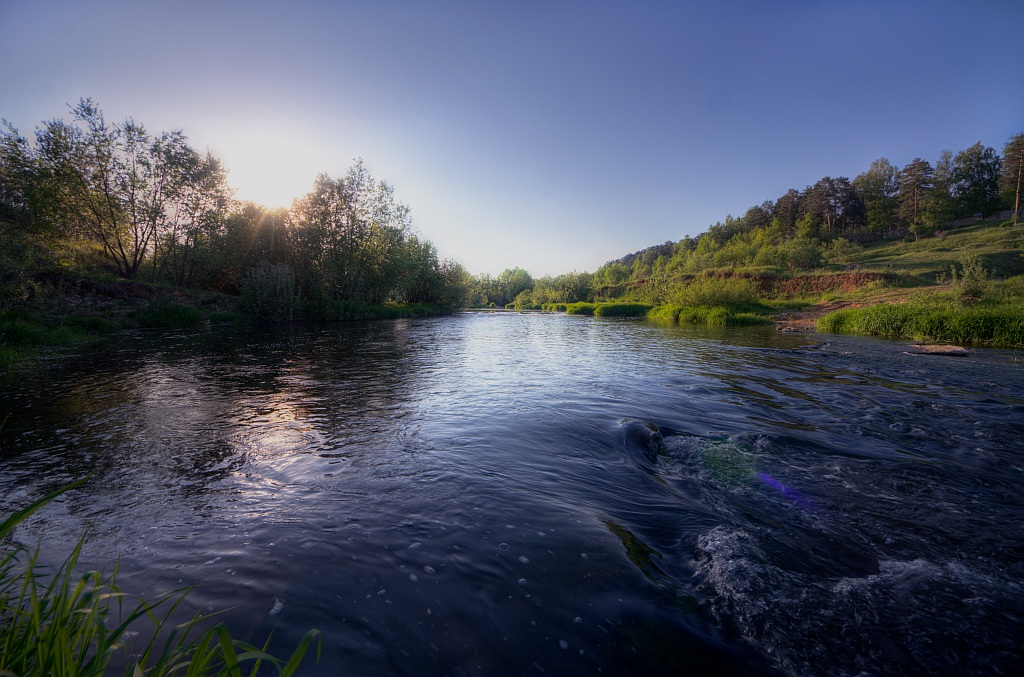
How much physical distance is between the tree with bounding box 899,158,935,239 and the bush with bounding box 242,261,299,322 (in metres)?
103

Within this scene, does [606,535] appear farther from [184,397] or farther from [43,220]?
[43,220]

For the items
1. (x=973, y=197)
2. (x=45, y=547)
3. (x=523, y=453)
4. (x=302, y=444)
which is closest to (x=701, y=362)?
(x=523, y=453)

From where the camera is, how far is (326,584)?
128 inches

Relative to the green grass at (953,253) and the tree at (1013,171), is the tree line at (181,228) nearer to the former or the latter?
the green grass at (953,253)

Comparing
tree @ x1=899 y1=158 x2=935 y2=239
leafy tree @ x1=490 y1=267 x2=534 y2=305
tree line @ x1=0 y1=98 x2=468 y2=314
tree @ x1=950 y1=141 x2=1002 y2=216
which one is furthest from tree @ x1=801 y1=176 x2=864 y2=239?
tree line @ x1=0 y1=98 x2=468 y2=314

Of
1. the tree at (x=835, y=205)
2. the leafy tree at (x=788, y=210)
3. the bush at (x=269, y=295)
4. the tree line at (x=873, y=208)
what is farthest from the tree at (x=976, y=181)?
the bush at (x=269, y=295)

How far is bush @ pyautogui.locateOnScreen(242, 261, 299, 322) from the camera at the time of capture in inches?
1182

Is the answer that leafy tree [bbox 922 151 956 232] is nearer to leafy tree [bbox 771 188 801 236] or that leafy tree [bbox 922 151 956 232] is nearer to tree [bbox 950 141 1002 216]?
tree [bbox 950 141 1002 216]

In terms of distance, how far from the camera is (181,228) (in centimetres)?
3484

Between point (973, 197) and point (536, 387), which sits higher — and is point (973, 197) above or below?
above

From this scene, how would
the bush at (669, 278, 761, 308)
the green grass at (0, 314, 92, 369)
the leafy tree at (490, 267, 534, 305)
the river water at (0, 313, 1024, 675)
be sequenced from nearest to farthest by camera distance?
the river water at (0, 313, 1024, 675), the green grass at (0, 314, 92, 369), the bush at (669, 278, 761, 308), the leafy tree at (490, 267, 534, 305)

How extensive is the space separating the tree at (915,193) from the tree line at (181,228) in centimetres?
9292

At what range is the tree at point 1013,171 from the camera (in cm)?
7144

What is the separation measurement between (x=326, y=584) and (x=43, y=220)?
3905cm
